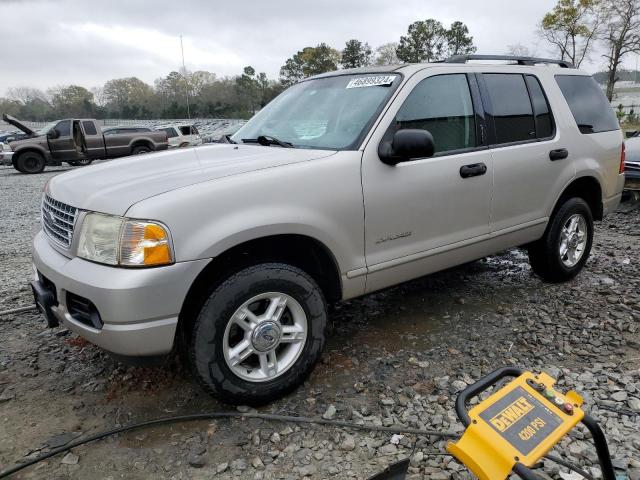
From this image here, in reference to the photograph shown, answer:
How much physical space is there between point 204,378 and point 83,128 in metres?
17.9

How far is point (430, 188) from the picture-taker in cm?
299

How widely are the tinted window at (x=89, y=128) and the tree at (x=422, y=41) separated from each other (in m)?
31.6

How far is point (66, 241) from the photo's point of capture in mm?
2469

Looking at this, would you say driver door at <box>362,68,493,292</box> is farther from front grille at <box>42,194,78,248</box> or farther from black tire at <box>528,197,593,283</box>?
front grille at <box>42,194,78,248</box>

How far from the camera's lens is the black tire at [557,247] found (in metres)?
4.03

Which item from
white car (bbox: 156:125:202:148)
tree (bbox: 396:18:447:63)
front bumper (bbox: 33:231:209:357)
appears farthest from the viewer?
tree (bbox: 396:18:447:63)

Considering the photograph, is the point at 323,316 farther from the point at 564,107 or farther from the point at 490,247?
the point at 564,107

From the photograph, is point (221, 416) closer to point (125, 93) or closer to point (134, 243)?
point (134, 243)

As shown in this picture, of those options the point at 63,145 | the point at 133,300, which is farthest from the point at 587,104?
the point at 63,145

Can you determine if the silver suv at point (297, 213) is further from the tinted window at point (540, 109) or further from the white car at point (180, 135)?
the white car at point (180, 135)

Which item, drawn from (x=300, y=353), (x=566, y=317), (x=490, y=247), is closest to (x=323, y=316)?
(x=300, y=353)

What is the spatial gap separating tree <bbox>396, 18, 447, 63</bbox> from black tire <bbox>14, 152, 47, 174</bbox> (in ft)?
110

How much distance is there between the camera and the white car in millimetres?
21791

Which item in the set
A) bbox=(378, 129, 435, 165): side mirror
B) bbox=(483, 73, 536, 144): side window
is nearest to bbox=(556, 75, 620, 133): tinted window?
bbox=(483, 73, 536, 144): side window
